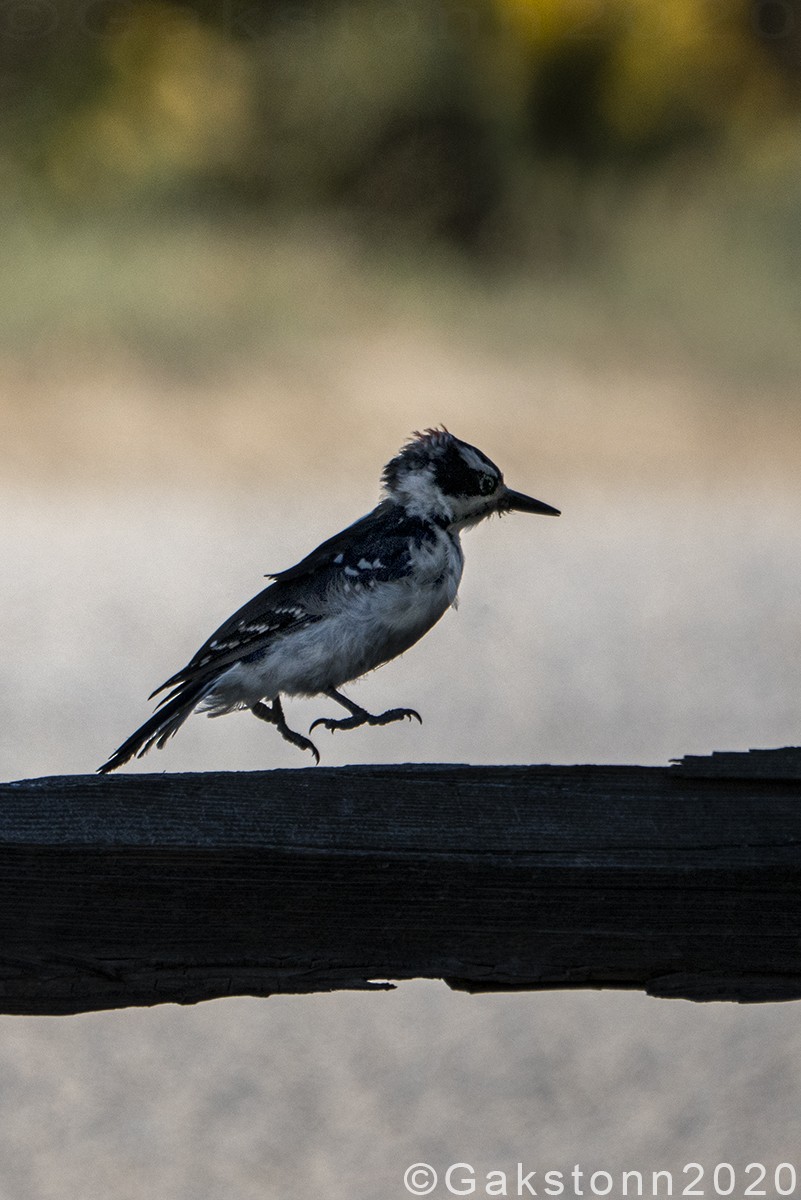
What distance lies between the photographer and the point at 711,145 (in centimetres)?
1819

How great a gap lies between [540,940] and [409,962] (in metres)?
0.15

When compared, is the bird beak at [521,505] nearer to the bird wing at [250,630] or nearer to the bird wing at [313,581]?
the bird wing at [313,581]

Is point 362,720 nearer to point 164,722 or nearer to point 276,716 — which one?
point 276,716

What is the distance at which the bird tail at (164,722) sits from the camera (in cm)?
279

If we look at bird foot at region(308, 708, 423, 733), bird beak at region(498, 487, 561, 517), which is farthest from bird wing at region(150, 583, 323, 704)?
bird beak at region(498, 487, 561, 517)

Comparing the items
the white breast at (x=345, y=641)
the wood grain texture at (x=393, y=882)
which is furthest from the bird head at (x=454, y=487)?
the wood grain texture at (x=393, y=882)

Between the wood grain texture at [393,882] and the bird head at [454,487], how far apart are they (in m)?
1.88

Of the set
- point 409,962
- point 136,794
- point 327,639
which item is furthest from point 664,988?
point 327,639

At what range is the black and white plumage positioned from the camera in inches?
135

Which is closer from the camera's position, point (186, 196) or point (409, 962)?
point (409, 962)

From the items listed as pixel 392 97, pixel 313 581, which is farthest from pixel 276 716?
pixel 392 97

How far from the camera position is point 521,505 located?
152 inches

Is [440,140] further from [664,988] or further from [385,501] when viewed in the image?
[664,988]

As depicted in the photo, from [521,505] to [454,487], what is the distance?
0.20m
